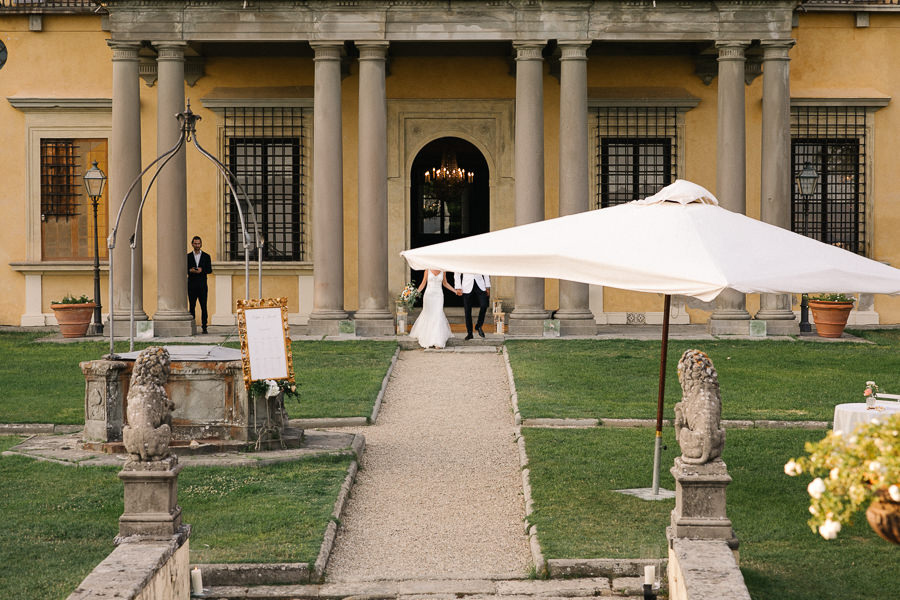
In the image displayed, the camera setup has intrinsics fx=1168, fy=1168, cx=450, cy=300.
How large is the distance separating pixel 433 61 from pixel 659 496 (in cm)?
1464

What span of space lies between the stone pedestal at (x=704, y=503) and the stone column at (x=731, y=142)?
1297 cm

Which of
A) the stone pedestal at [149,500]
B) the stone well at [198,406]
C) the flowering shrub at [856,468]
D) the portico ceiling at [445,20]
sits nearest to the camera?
the flowering shrub at [856,468]

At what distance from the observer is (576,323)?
19.0 metres

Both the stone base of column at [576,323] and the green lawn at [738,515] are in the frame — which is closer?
the green lawn at [738,515]

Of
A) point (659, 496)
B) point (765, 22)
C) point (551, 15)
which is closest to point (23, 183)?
point (551, 15)

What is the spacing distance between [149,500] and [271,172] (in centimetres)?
1607

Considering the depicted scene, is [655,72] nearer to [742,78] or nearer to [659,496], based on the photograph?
[742,78]

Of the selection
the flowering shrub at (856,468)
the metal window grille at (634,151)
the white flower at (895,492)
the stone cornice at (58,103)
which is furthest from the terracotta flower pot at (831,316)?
the white flower at (895,492)

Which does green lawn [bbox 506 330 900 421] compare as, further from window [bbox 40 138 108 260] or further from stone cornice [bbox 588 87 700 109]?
window [bbox 40 138 108 260]

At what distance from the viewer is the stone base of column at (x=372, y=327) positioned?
61.9 feet

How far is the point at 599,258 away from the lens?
730cm

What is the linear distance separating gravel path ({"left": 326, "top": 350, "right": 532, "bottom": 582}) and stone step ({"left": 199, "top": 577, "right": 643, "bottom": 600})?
0.21 metres

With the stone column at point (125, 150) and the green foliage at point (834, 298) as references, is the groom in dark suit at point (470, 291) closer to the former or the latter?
the stone column at point (125, 150)

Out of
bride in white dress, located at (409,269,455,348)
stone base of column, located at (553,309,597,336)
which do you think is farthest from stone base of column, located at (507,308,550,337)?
bride in white dress, located at (409,269,455,348)
